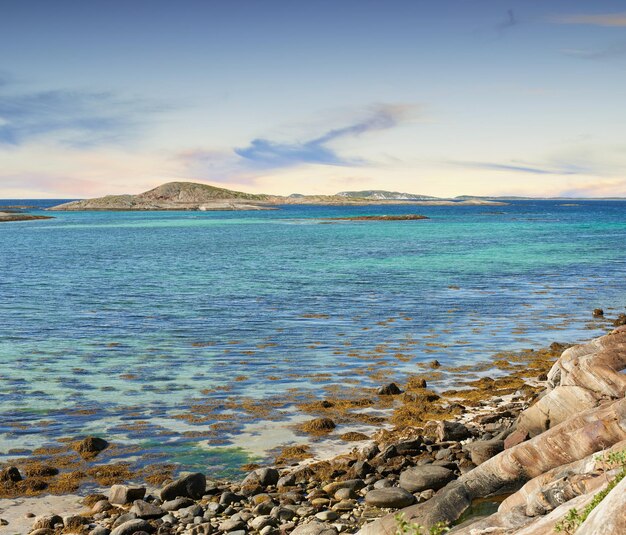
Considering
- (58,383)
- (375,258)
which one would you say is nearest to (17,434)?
(58,383)

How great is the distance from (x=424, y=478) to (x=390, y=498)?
3.55ft

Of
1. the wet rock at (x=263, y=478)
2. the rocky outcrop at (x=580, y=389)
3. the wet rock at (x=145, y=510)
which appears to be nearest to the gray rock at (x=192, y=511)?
the wet rock at (x=145, y=510)

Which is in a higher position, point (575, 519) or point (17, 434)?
point (575, 519)

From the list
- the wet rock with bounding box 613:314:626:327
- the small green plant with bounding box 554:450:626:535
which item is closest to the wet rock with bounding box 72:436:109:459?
the small green plant with bounding box 554:450:626:535

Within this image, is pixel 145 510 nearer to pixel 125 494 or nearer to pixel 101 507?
pixel 125 494

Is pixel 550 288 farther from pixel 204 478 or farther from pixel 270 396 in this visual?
pixel 204 478

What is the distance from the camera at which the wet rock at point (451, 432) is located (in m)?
16.6

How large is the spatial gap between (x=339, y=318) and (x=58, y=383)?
15.1m

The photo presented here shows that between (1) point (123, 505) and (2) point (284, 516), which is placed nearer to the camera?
(2) point (284, 516)

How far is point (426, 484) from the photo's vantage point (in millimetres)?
13695

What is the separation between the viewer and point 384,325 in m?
31.8

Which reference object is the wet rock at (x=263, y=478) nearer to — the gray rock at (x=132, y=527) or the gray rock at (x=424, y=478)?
the gray rock at (x=132, y=527)

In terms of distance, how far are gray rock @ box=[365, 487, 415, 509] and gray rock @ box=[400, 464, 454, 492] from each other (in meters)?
Answer: 0.48

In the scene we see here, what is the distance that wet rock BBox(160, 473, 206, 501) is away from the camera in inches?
534
